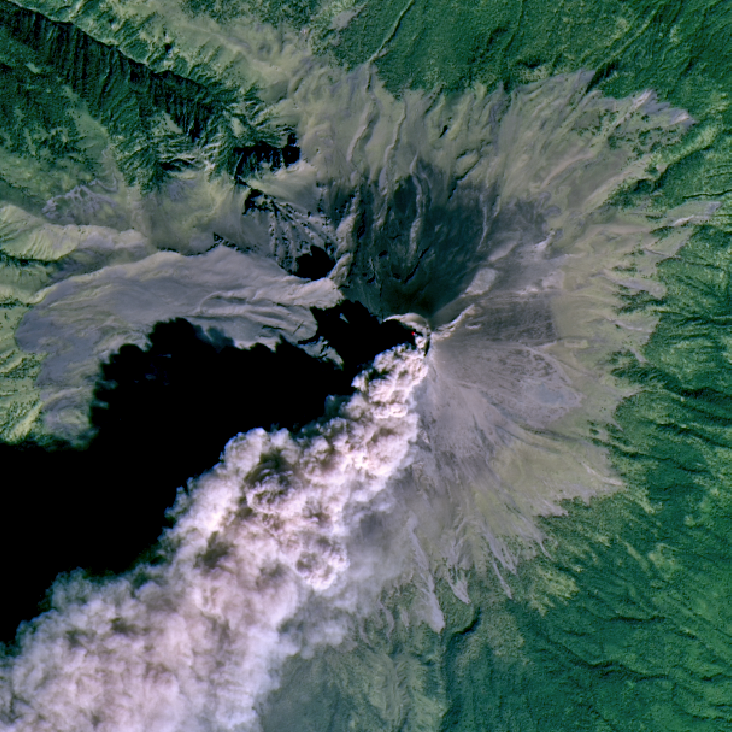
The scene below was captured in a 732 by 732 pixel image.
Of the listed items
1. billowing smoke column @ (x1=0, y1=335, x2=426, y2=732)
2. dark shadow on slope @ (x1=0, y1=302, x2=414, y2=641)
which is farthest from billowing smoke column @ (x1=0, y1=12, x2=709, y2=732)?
dark shadow on slope @ (x1=0, y1=302, x2=414, y2=641)

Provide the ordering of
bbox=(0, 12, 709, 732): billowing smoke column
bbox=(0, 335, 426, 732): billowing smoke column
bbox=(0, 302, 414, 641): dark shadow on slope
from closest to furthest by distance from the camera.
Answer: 1. bbox=(0, 335, 426, 732): billowing smoke column
2. bbox=(0, 12, 709, 732): billowing smoke column
3. bbox=(0, 302, 414, 641): dark shadow on slope

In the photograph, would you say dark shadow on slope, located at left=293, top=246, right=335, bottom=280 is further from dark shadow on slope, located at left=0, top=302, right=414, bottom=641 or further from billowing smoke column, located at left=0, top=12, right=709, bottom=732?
dark shadow on slope, located at left=0, top=302, right=414, bottom=641

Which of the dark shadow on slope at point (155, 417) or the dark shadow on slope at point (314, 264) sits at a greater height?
the dark shadow on slope at point (314, 264)

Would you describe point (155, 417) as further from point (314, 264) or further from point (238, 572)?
point (314, 264)

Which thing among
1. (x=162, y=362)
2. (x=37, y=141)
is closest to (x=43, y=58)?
(x=37, y=141)

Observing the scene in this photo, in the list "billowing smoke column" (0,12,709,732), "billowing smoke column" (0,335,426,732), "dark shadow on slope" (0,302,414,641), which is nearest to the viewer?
"billowing smoke column" (0,335,426,732)

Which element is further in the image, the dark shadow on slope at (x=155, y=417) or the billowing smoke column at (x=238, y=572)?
the dark shadow on slope at (x=155, y=417)

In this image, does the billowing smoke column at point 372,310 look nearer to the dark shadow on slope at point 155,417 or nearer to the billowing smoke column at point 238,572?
the billowing smoke column at point 238,572

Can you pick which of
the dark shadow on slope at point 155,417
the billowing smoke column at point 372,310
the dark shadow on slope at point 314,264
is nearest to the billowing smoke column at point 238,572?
the billowing smoke column at point 372,310

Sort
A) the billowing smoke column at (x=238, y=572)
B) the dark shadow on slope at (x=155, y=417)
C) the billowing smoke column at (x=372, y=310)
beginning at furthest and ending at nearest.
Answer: the dark shadow on slope at (x=155, y=417) → the billowing smoke column at (x=372, y=310) → the billowing smoke column at (x=238, y=572)
